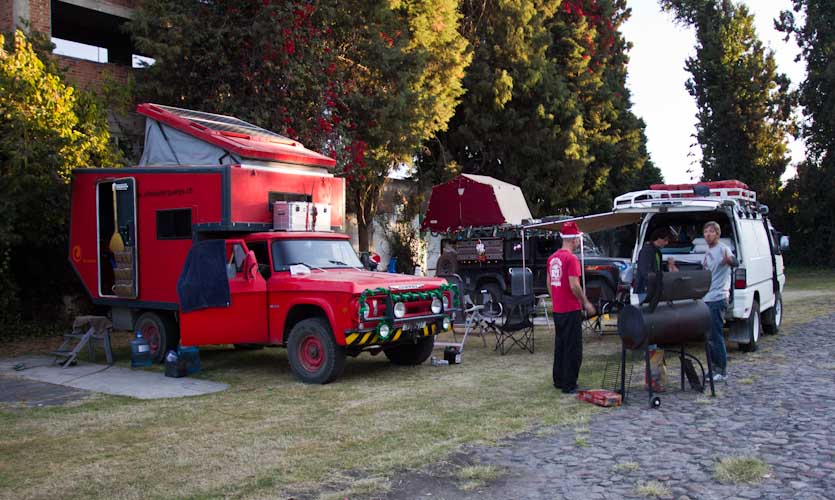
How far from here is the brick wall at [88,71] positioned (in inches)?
662

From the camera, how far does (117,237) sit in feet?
39.0

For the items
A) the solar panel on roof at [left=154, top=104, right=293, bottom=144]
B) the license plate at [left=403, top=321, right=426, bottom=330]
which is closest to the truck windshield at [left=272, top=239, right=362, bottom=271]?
the license plate at [left=403, top=321, right=426, bottom=330]

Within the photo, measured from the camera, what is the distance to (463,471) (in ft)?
18.6

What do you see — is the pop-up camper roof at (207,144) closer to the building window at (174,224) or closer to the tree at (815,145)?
the building window at (174,224)

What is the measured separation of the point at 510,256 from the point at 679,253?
22.3ft

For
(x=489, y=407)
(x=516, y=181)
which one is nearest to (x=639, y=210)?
(x=489, y=407)

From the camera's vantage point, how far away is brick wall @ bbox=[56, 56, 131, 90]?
55.2 ft

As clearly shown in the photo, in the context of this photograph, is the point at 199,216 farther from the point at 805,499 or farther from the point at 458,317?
the point at 805,499

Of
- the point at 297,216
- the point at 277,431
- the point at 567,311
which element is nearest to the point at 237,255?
the point at 297,216

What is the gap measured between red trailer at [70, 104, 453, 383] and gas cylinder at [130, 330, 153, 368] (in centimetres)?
17

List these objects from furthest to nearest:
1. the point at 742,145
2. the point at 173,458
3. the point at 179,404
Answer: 1. the point at 742,145
2. the point at 179,404
3. the point at 173,458

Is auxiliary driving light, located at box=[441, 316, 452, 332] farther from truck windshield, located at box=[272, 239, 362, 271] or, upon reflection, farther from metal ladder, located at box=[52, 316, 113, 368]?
metal ladder, located at box=[52, 316, 113, 368]

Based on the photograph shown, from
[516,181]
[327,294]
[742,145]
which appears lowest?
[327,294]

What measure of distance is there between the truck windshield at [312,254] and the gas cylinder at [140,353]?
2766mm
